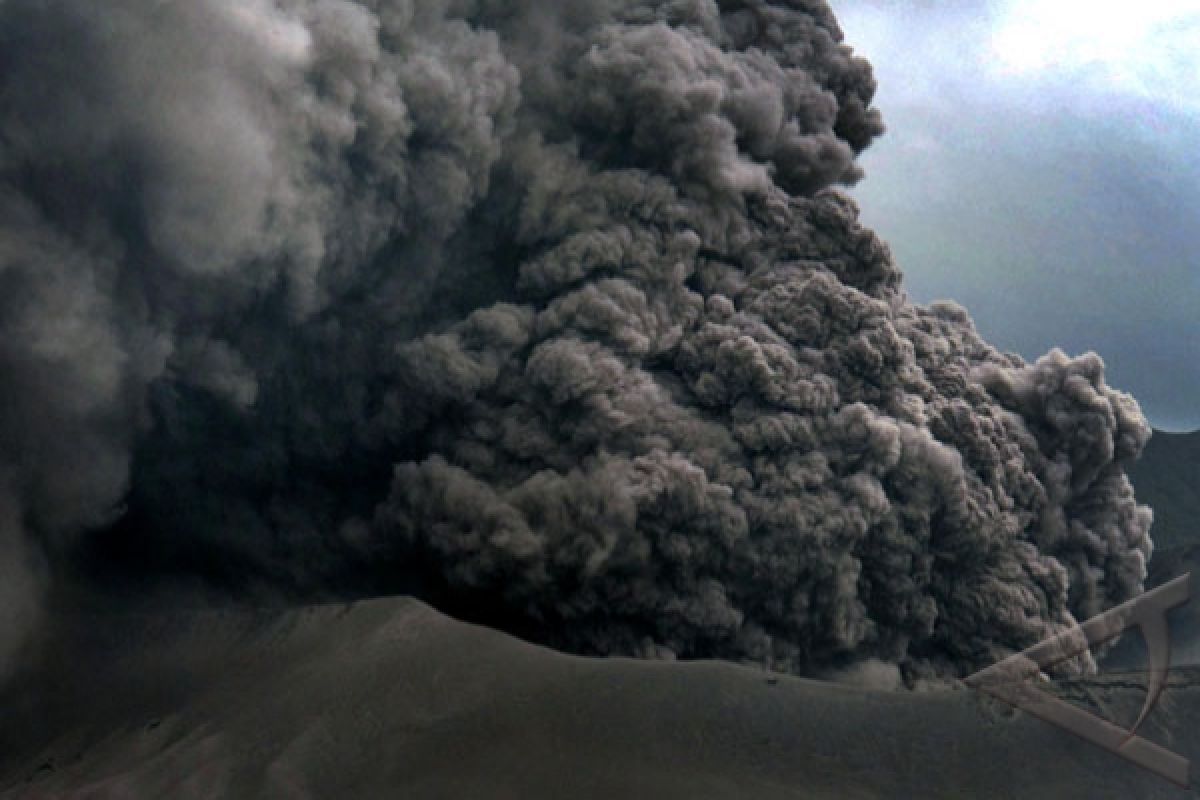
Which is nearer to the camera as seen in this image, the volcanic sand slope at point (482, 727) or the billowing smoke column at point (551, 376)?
the volcanic sand slope at point (482, 727)

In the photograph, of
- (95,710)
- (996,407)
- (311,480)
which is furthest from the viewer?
(996,407)

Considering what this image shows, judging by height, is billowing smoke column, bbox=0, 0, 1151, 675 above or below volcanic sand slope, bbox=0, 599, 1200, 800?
above

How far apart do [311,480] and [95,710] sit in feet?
13.7

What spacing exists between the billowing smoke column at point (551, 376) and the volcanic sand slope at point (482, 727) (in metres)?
1.64

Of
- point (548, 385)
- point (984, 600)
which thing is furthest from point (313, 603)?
A: point (984, 600)

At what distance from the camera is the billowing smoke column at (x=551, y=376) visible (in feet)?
41.2

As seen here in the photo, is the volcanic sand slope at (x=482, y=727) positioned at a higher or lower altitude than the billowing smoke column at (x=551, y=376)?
lower

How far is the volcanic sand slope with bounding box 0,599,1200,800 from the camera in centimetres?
1047

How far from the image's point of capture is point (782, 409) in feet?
50.8

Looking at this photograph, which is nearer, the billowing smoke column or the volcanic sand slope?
the volcanic sand slope

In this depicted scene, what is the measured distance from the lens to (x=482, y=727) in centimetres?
1123

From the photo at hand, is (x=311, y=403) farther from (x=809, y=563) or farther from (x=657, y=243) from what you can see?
(x=809, y=563)

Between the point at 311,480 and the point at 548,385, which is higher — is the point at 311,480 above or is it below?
below

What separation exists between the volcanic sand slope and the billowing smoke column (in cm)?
164
